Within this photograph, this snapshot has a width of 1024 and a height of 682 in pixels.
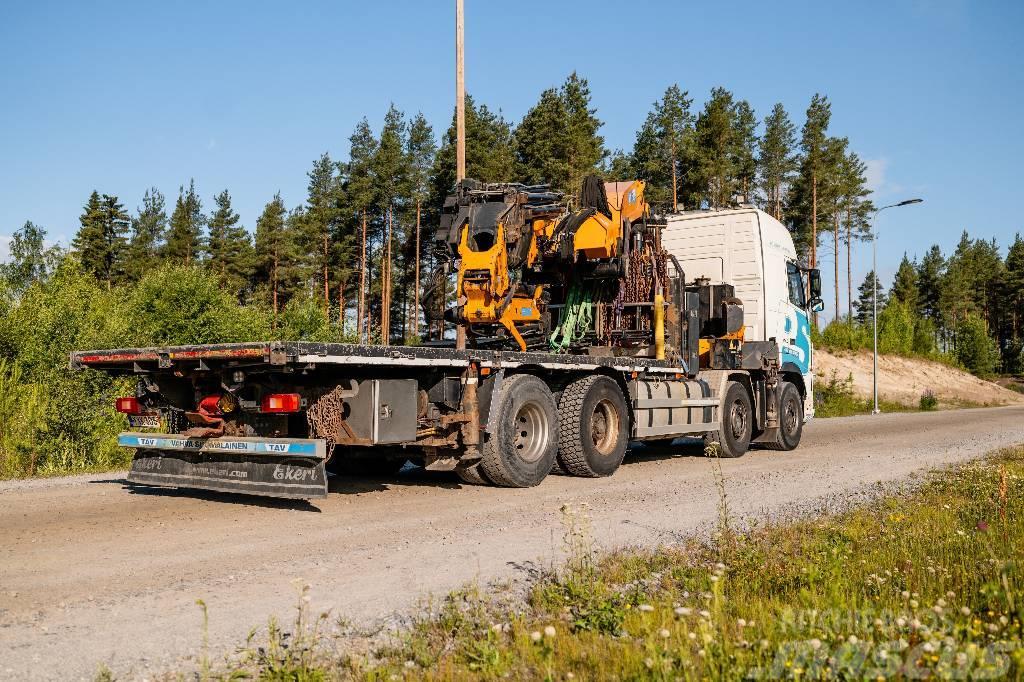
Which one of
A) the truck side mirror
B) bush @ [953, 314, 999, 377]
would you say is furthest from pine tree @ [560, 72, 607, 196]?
bush @ [953, 314, 999, 377]

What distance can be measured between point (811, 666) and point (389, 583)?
9.67ft

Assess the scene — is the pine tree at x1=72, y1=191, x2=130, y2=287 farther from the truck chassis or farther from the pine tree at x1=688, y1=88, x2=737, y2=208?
the truck chassis

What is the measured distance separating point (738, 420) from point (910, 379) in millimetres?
39322

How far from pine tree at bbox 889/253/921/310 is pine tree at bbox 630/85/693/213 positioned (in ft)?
162

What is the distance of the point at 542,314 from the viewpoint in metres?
12.2

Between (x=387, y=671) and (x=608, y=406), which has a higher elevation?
(x=608, y=406)

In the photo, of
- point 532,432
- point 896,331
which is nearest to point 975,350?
point 896,331

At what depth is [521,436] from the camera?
384 inches

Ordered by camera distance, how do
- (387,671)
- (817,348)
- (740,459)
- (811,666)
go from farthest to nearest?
1. (817,348)
2. (740,459)
3. (387,671)
4. (811,666)

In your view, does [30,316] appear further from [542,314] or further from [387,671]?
[387,671]

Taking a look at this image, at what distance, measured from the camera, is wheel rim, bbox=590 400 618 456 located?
10898 millimetres

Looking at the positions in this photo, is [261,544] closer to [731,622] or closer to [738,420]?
[731,622]

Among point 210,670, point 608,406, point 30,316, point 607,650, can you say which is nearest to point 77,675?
point 210,670

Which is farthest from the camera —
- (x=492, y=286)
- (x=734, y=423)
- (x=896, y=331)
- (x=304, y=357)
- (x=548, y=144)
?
(x=896, y=331)
